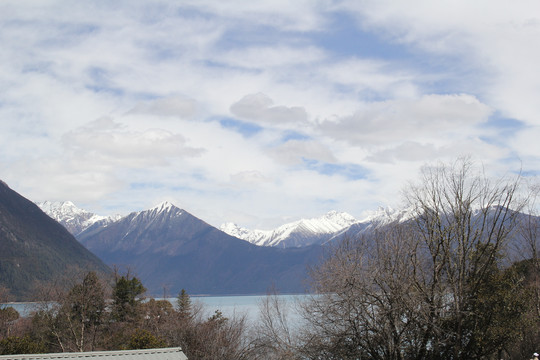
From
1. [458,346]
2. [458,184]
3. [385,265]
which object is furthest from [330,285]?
[458,184]

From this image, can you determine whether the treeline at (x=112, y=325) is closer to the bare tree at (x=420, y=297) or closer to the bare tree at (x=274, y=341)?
the bare tree at (x=274, y=341)

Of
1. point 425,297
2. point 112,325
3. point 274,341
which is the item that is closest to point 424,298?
point 425,297

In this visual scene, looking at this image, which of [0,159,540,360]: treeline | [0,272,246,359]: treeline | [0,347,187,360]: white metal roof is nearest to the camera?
[0,347,187,360]: white metal roof

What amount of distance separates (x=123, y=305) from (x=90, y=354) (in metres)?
43.7

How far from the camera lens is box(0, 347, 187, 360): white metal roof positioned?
19500mm

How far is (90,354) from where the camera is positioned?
20.1m

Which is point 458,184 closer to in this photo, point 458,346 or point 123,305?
point 458,346

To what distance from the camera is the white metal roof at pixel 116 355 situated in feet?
64.0

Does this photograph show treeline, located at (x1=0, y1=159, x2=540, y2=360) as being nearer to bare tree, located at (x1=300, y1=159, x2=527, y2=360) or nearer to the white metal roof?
bare tree, located at (x1=300, y1=159, x2=527, y2=360)

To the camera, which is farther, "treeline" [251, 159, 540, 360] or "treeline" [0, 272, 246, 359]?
"treeline" [0, 272, 246, 359]

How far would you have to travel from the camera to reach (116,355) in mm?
20625

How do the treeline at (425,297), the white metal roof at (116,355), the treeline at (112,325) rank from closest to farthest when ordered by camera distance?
the white metal roof at (116,355)
the treeline at (425,297)
the treeline at (112,325)

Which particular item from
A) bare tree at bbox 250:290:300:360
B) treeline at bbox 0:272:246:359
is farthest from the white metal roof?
treeline at bbox 0:272:246:359

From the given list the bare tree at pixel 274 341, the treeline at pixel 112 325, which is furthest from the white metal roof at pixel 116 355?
the treeline at pixel 112 325
